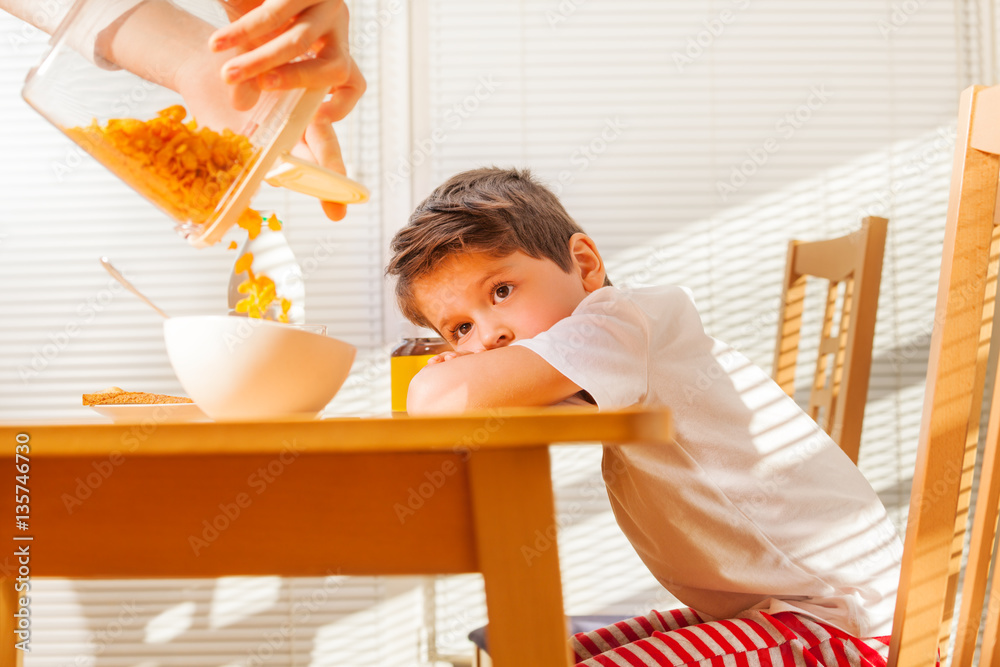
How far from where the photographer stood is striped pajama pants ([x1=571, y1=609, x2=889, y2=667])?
25.7 inches

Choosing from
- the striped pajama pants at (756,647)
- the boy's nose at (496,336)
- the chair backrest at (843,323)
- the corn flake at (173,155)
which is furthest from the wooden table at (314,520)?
the chair backrest at (843,323)

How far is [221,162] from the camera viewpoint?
0.50 m

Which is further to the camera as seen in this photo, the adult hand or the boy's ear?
the boy's ear

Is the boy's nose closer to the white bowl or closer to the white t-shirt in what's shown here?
the white t-shirt

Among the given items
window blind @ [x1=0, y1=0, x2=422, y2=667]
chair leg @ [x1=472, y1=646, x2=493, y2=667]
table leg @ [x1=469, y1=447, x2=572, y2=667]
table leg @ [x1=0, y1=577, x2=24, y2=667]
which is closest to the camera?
table leg @ [x1=469, y1=447, x2=572, y2=667]

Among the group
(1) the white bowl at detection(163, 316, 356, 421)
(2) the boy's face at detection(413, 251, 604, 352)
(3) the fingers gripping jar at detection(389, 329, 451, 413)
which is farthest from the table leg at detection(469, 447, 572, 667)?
(3) the fingers gripping jar at detection(389, 329, 451, 413)

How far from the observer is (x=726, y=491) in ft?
2.42

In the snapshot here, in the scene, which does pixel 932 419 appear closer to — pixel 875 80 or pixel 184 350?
pixel 184 350

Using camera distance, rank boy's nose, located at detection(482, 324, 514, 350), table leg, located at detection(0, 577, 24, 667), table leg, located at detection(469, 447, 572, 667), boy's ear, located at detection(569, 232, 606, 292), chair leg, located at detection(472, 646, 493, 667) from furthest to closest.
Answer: chair leg, located at detection(472, 646, 493, 667) < boy's ear, located at detection(569, 232, 606, 292) < boy's nose, located at detection(482, 324, 514, 350) < table leg, located at detection(0, 577, 24, 667) < table leg, located at detection(469, 447, 572, 667)

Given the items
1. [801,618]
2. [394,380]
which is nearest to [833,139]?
[394,380]

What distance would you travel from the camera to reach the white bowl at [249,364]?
449mm

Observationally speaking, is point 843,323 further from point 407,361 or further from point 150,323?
point 150,323

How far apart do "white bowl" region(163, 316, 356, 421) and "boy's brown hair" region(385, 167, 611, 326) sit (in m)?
0.39

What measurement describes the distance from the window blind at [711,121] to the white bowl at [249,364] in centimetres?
126
